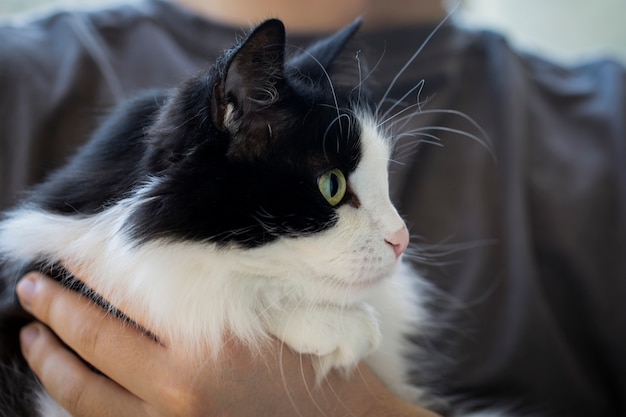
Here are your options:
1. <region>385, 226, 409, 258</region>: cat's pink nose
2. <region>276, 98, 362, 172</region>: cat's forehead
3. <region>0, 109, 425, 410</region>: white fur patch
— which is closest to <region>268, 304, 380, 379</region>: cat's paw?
<region>0, 109, 425, 410</region>: white fur patch

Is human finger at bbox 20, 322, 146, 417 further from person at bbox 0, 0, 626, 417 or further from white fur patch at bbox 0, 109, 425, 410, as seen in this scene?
person at bbox 0, 0, 626, 417

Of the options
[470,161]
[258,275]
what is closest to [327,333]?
[258,275]

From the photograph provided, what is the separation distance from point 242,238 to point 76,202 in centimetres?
31

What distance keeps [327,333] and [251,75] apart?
1.26 feet

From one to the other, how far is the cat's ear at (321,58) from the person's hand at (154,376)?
43 centimetres

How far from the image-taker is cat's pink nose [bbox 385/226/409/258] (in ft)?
2.76

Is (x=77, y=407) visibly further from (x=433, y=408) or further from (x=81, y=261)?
(x=433, y=408)

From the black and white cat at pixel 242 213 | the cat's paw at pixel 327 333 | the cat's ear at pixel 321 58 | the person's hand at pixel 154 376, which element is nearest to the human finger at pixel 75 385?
the person's hand at pixel 154 376

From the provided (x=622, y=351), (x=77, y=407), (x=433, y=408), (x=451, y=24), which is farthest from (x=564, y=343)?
(x=77, y=407)

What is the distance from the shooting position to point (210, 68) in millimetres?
754

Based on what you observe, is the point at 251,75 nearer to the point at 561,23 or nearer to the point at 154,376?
the point at 154,376

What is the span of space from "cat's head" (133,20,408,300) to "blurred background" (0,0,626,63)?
161 centimetres

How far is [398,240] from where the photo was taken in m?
0.85

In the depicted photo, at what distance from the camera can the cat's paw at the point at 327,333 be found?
2.76 ft
